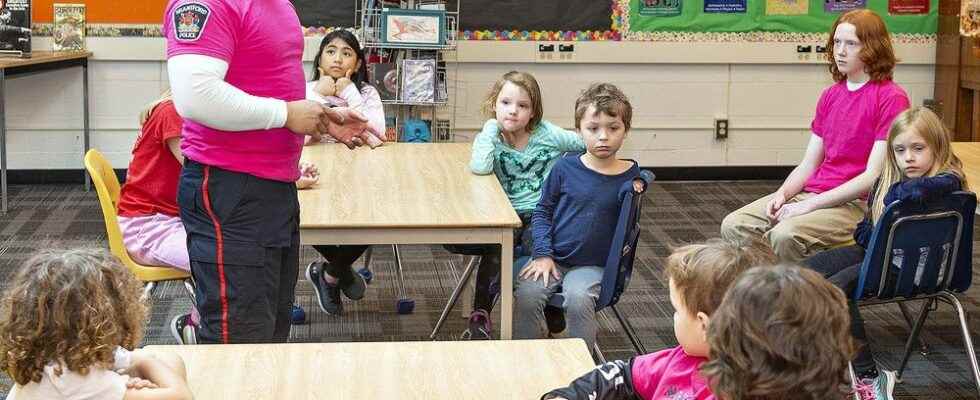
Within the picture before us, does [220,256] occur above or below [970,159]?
below

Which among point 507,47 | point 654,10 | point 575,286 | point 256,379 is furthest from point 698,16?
point 256,379

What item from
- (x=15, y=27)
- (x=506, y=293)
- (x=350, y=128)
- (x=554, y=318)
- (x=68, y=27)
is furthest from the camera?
(x=68, y=27)

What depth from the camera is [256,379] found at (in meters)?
2.18

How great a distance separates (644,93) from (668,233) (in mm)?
1618

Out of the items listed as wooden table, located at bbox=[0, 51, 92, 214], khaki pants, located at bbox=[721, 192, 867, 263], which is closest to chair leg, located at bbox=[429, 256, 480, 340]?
khaki pants, located at bbox=[721, 192, 867, 263]

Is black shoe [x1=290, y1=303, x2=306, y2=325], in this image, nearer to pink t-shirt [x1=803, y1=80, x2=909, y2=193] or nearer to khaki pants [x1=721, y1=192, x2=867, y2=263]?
khaki pants [x1=721, y1=192, x2=867, y2=263]

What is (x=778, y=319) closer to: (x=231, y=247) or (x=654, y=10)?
(x=231, y=247)

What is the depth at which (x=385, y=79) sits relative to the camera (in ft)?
21.7

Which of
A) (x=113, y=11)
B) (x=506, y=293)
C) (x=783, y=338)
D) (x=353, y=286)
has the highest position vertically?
(x=113, y=11)

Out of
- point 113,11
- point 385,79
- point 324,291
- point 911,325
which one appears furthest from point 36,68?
point 911,325

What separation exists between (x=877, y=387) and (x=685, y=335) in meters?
1.83

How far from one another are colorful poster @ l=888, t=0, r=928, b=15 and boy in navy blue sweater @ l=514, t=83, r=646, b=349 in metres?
4.58

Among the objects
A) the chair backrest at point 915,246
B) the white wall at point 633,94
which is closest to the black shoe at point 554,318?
the chair backrest at point 915,246

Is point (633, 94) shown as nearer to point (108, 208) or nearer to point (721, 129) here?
point (721, 129)
